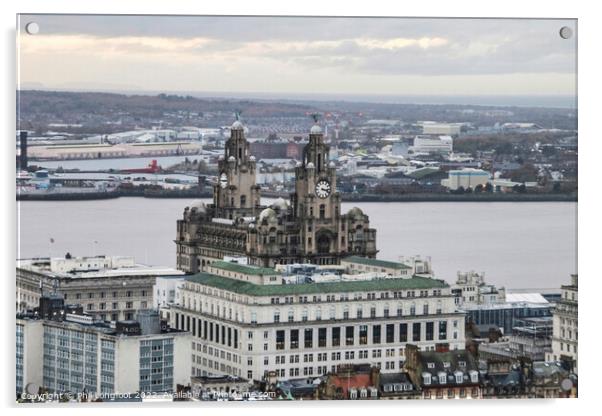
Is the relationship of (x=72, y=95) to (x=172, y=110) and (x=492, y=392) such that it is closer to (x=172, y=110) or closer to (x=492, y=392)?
(x=172, y=110)

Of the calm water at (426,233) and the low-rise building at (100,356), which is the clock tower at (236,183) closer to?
the calm water at (426,233)

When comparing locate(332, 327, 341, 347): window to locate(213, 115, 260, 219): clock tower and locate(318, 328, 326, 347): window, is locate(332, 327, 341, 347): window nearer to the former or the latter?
locate(318, 328, 326, 347): window

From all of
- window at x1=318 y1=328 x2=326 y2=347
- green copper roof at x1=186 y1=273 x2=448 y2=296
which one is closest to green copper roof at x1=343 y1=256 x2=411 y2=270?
green copper roof at x1=186 y1=273 x2=448 y2=296

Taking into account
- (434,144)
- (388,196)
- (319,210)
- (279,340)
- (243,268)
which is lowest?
(279,340)

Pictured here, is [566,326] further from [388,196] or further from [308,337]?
[388,196]

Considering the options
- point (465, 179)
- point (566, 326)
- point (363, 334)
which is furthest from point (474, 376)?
point (465, 179)

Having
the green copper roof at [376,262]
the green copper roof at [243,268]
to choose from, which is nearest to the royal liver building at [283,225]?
the green copper roof at [376,262]
